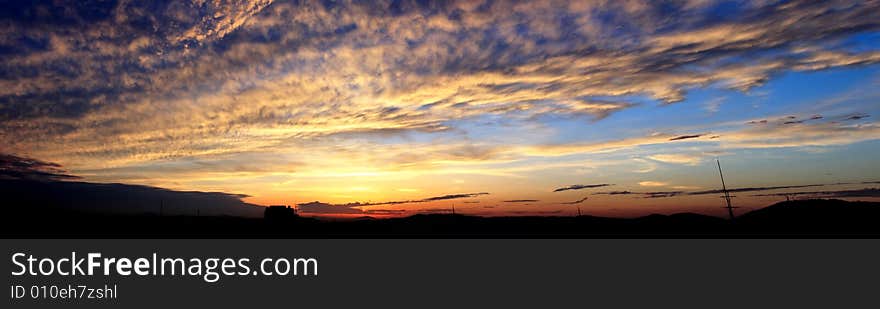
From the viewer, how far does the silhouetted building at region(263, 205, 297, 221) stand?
146 meters

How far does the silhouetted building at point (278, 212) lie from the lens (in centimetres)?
14612

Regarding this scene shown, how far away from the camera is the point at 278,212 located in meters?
147
